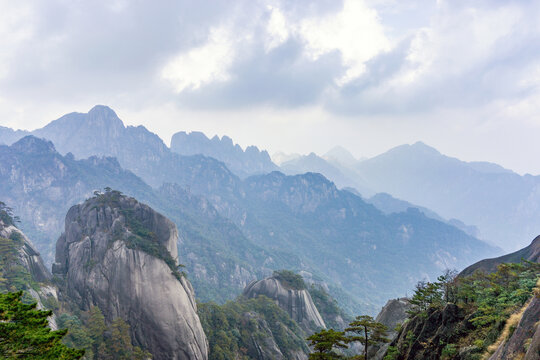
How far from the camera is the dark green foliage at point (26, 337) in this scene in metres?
12.0

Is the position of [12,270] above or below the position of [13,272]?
above

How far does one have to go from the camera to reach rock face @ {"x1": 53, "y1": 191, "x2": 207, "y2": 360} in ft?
156

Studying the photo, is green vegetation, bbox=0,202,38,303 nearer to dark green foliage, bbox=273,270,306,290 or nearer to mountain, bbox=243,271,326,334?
mountain, bbox=243,271,326,334

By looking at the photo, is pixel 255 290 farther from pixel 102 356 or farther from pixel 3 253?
pixel 3 253

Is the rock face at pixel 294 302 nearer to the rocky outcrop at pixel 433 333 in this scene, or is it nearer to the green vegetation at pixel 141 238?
the green vegetation at pixel 141 238

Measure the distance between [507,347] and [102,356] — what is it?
47.2 meters

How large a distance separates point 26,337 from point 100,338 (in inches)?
1486

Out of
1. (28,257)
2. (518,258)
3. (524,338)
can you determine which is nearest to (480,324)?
(524,338)

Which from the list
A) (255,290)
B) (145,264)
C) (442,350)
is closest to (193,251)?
(255,290)

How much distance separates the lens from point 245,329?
6406 centimetres

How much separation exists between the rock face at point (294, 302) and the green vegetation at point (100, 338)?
45738 mm

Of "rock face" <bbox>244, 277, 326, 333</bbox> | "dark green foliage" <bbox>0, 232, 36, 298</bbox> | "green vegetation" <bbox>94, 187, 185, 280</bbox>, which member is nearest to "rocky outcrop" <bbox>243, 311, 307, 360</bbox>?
"rock face" <bbox>244, 277, 326, 333</bbox>

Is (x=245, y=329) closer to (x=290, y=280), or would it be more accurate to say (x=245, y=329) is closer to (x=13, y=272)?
(x=290, y=280)

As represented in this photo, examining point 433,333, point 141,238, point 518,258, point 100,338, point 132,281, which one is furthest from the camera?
point 141,238
